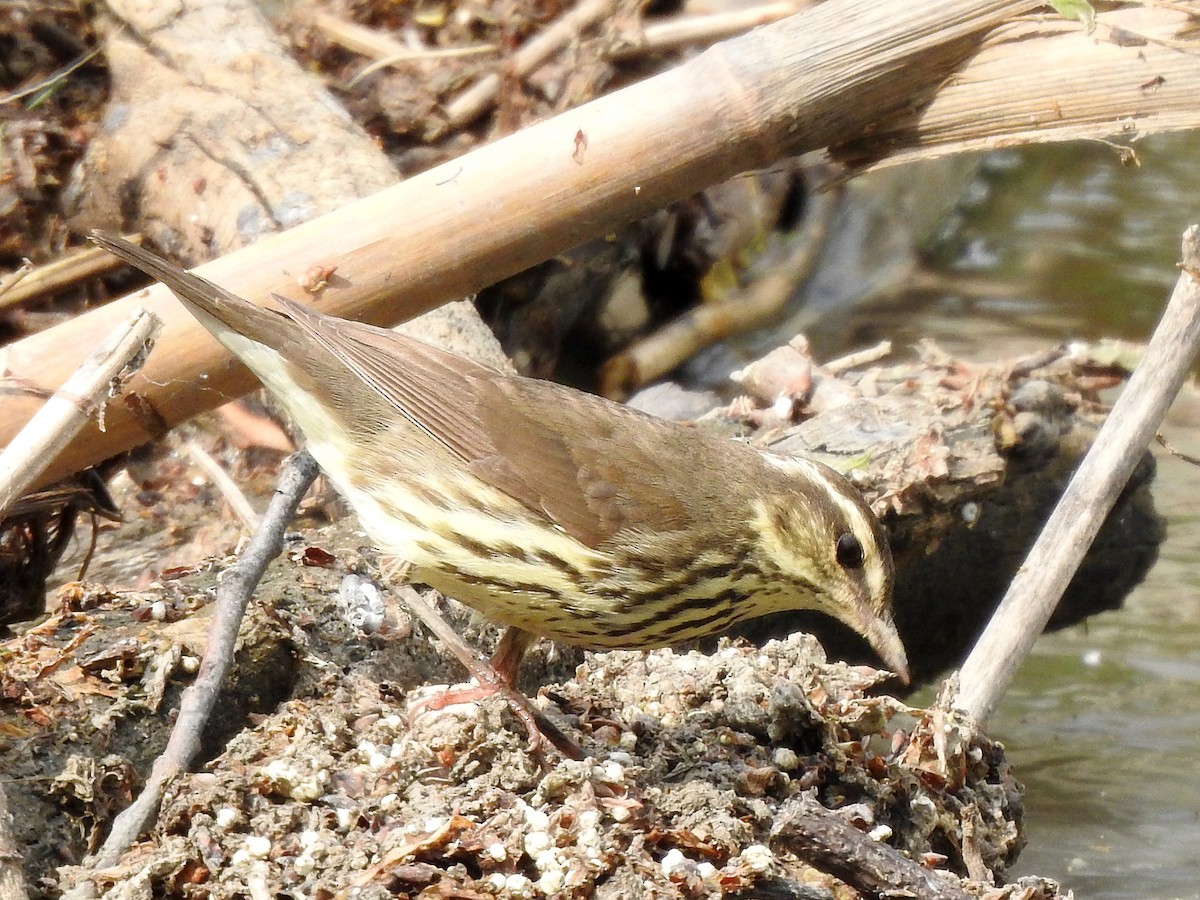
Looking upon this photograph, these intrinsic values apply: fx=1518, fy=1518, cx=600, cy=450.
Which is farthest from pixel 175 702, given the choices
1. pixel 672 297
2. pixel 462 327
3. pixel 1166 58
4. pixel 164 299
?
pixel 672 297

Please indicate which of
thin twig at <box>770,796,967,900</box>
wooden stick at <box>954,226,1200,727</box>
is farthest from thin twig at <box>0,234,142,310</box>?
thin twig at <box>770,796,967,900</box>

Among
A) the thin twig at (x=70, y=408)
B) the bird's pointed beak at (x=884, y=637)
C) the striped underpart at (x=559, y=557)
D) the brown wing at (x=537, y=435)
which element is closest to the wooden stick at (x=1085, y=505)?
the bird's pointed beak at (x=884, y=637)

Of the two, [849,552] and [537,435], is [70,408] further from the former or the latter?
[849,552]

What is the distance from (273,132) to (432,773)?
311 cm

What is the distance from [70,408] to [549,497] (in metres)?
1.09

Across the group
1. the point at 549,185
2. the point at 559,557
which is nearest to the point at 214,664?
the point at 559,557

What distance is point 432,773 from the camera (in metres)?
3.20

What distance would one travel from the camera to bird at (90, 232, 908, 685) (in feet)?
11.5

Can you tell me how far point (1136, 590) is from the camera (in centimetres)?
687

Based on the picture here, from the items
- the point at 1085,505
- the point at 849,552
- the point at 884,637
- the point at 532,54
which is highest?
the point at 532,54

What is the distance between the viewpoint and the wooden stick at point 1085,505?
3.70 m

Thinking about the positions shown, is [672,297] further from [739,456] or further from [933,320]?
[739,456]

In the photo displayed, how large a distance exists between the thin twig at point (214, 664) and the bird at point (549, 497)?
18 cm

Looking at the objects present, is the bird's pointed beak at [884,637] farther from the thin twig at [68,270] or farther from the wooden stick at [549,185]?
the thin twig at [68,270]
